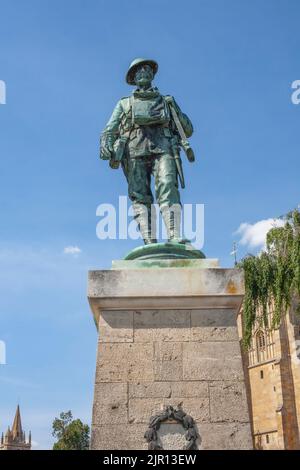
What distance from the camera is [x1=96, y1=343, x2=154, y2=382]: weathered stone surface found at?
15.7ft

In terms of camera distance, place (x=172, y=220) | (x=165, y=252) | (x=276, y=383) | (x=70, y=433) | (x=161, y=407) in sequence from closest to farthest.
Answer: (x=161, y=407)
(x=165, y=252)
(x=172, y=220)
(x=276, y=383)
(x=70, y=433)

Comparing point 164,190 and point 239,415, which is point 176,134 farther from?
point 239,415

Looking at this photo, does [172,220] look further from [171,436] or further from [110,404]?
[171,436]

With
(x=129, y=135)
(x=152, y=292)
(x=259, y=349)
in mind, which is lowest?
(x=152, y=292)

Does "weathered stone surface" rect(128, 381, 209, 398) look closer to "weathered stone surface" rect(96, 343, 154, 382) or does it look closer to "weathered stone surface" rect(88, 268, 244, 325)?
"weathered stone surface" rect(96, 343, 154, 382)

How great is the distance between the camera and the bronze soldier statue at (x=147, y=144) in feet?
19.2

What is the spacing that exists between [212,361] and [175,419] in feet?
1.99

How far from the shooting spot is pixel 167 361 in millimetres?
4863

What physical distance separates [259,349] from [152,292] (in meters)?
43.3

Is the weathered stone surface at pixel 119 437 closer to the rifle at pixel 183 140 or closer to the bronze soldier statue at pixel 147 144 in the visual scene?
the bronze soldier statue at pixel 147 144

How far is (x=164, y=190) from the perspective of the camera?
19.0 ft

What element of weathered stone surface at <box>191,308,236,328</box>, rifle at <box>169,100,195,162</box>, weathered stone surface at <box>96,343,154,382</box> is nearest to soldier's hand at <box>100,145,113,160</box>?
rifle at <box>169,100,195,162</box>

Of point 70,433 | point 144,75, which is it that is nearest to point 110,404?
point 144,75
